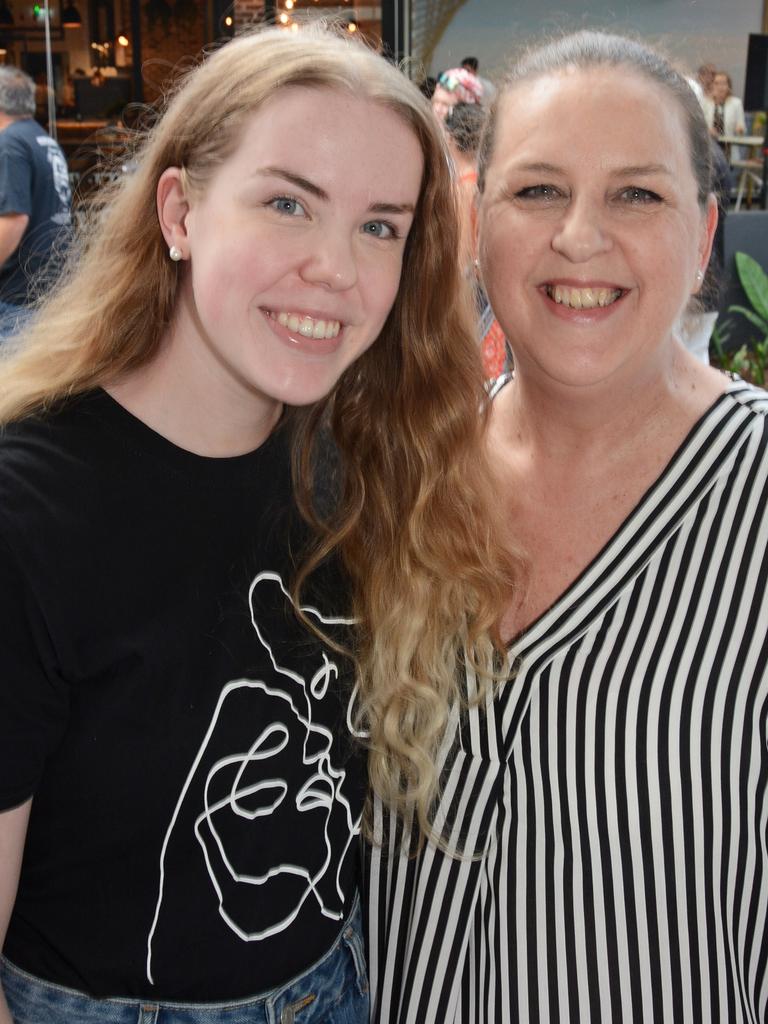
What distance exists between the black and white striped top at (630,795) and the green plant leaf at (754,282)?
6447mm

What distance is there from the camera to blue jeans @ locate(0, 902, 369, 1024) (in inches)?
49.3

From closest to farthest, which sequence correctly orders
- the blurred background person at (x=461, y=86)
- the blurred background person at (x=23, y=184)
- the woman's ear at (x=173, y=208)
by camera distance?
the woman's ear at (x=173, y=208) → the blurred background person at (x=461, y=86) → the blurred background person at (x=23, y=184)

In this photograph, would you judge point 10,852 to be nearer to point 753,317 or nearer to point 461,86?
point 461,86

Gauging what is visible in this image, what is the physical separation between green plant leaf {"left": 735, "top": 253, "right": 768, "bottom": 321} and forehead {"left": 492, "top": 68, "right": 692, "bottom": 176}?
6.37 metres

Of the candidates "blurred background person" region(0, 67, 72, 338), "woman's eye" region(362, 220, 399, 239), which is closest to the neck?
"woman's eye" region(362, 220, 399, 239)

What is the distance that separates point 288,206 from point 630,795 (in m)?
0.85

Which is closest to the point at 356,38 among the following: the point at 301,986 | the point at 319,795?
the point at 319,795

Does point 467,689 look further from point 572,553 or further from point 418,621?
point 572,553

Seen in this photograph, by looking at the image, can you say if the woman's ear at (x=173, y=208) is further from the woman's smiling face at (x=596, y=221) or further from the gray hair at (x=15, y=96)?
the gray hair at (x=15, y=96)

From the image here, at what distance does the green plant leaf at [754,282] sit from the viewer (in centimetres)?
743

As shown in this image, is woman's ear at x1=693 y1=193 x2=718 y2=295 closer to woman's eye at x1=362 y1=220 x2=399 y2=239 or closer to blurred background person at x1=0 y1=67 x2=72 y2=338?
woman's eye at x1=362 y1=220 x2=399 y2=239

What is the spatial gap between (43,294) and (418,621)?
750mm

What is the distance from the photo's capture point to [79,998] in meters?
1.25

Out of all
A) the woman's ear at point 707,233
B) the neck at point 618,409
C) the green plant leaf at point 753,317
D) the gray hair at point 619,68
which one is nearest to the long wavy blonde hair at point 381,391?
the neck at point 618,409
